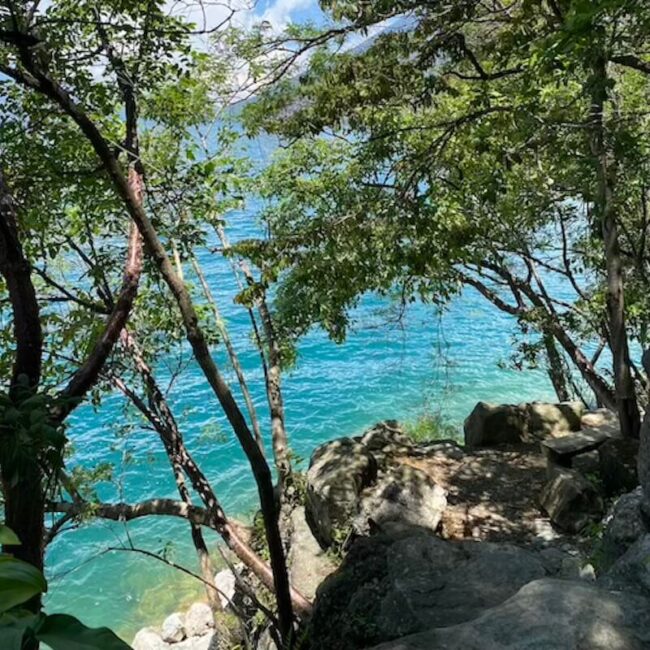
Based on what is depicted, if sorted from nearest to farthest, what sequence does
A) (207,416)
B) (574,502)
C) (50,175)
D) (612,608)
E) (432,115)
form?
1. (612,608)
2. (50,175)
3. (574,502)
4. (432,115)
5. (207,416)

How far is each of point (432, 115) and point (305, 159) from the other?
6.93 ft

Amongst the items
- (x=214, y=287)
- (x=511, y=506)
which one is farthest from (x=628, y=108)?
(x=214, y=287)

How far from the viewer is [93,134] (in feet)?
9.54

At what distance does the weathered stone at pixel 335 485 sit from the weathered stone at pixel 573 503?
2292 millimetres

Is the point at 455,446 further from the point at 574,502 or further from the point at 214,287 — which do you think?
the point at 214,287

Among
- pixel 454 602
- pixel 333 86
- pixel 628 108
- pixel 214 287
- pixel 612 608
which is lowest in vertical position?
pixel 454 602

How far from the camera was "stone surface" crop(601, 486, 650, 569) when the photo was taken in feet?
12.9

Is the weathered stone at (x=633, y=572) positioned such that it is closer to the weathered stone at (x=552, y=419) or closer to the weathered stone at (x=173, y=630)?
the weathered stone at (x=552, y=419)

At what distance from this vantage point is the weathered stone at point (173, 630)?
9945mm

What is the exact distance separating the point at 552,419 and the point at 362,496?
14.8ft

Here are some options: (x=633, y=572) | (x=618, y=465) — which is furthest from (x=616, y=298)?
(x=633, y=572)

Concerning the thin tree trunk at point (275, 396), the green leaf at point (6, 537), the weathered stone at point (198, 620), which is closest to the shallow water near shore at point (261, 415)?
the weathered stone at point (198, 620)

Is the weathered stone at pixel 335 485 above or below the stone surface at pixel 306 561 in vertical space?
above

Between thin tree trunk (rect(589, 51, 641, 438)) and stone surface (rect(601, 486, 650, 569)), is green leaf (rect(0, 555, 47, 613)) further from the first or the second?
thin tree trunk (rect(589, 51, 641, 438))
